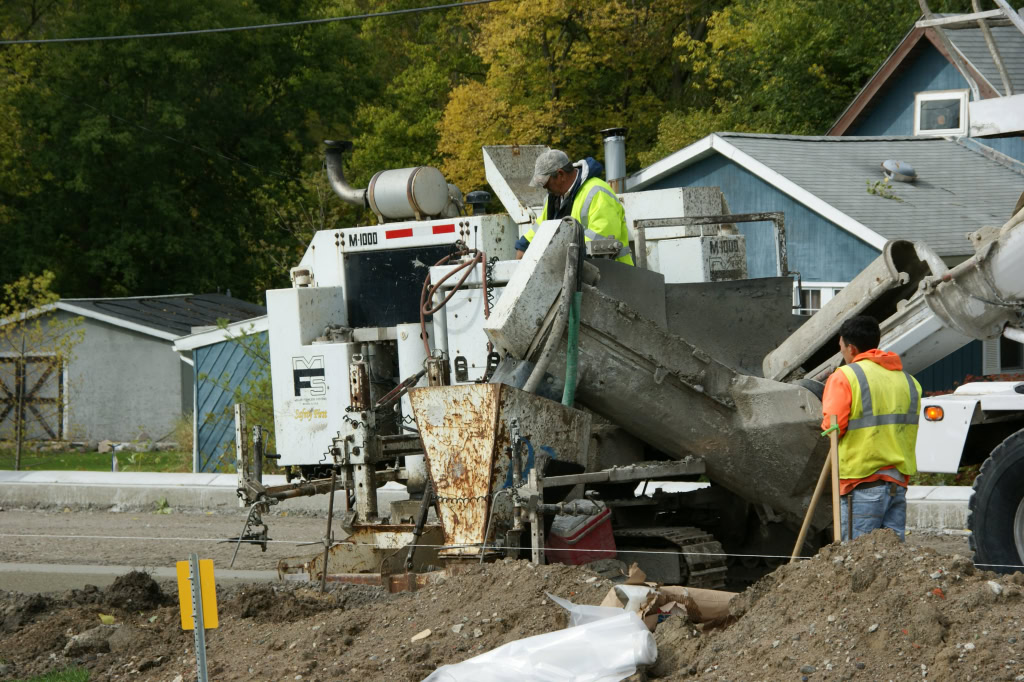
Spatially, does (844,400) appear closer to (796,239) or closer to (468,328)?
(468,328)

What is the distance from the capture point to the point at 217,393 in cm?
1892

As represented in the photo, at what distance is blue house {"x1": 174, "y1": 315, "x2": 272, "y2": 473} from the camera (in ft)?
57.0

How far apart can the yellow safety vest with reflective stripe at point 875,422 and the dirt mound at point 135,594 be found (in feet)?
13.2

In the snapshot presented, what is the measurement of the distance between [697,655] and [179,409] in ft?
66.6

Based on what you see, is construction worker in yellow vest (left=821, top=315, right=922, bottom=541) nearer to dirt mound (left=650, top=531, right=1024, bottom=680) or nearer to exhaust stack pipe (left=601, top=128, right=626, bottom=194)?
dirt mound (left=650, top=531, right=1024, bottom=680)

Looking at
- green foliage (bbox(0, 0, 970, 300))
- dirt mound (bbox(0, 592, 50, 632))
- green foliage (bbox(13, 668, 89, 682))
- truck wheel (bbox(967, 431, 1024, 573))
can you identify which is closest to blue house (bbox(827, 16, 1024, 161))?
green foliage (bbox(0, 0, 970, 300))

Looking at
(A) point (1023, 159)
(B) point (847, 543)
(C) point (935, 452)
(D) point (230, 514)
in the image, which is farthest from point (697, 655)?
(A) point (1023, 159)

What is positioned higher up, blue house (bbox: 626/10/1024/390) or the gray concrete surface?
blue house (bbox: 626/10/1024/390)

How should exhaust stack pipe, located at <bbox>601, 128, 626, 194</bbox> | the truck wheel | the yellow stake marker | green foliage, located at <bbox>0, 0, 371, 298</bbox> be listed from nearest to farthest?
the yellow stake marker
the truck wheel
exhaust stack pipe, located at <bbox>601, 128, 626, 194</bbox>
green foliage, located at <bbox>0, 0, 371, 298</bbox>

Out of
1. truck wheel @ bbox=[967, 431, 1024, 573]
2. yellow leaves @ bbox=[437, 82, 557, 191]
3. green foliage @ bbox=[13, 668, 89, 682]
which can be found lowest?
green foliage @ bbox=[13, 668, 89, 682]

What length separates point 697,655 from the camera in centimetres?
530

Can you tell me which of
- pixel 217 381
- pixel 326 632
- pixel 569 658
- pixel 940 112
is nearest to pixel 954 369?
pixel 940 112

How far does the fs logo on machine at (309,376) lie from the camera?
10023 mm

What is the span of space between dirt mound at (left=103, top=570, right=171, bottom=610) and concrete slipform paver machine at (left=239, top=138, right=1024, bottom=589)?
0.65 m
